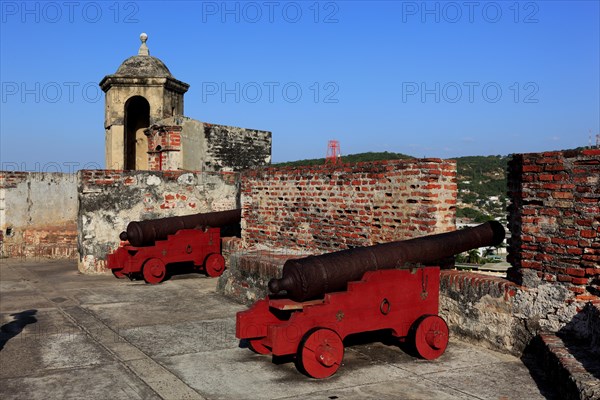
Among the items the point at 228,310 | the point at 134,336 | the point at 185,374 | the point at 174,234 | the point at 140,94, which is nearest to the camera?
the point at 185,374

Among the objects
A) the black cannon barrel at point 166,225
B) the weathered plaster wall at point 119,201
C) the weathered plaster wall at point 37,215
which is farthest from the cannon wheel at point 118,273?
the weathered plaster wall at point 37,215

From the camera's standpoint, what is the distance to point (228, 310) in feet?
25.9

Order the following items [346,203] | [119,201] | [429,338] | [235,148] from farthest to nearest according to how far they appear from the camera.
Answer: [235,148] < [119,201] < [346,203] < [429,338]

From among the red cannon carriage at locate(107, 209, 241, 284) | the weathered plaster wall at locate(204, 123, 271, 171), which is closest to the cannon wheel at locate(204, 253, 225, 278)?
the red cannon carriage at locate(107, 209, 241, 284)

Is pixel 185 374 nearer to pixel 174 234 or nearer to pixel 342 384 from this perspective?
pixel 342 384

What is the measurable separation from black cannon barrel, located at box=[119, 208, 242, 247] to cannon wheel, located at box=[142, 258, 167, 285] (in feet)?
1.34

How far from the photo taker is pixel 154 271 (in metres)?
10.2

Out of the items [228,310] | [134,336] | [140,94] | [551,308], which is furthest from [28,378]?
[140,94]

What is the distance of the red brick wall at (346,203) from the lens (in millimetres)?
6855

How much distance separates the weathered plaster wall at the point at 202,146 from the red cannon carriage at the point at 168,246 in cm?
308

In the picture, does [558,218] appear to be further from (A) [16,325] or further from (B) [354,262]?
(A) [16,325]

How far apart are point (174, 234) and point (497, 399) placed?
289 inches

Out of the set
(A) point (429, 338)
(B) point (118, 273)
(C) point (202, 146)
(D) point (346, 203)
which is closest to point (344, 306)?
(A) point (429, 338)

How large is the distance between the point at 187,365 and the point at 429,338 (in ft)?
7.10
